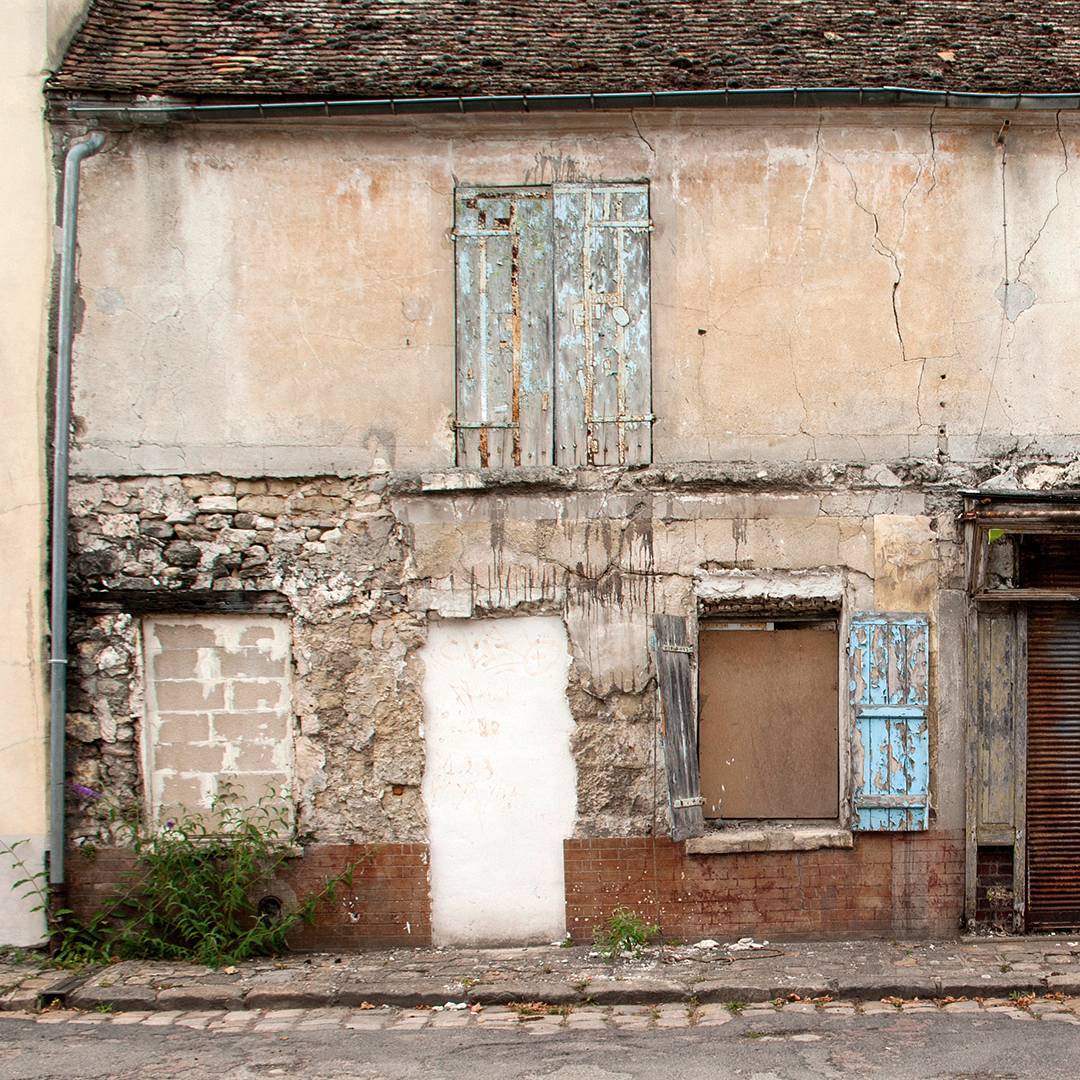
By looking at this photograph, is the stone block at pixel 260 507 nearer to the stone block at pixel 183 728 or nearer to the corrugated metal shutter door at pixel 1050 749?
the stone block at pixel 183 728

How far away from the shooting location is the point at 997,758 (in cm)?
812

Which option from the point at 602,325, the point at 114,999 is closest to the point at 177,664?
the point at 114,999

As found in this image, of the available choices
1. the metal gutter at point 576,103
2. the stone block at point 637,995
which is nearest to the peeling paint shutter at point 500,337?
the metal gutter at point 576,103

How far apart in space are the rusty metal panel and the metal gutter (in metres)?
3.33

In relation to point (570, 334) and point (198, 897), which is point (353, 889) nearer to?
point (198, 897)

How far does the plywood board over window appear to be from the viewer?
27.1ft

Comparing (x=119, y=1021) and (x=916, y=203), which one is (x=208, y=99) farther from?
(x=119, y=1021)

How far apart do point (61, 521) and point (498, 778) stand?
10.9 ft

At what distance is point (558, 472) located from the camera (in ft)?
26.3

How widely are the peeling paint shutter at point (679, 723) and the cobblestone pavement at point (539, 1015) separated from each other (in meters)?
1.20

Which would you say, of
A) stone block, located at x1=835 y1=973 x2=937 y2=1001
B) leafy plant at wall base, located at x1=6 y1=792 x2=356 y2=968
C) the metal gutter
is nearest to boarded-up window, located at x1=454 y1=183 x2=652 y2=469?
the metal gutter

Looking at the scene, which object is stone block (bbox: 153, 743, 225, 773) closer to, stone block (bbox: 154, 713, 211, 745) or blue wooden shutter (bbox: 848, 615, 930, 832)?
stone block (bbox: 154, 713, 211, 745)

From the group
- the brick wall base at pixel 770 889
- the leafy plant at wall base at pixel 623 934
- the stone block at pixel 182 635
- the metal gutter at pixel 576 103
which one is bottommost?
the leafy plant at wall base at pixel 623 934

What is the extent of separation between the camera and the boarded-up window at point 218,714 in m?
8.12
